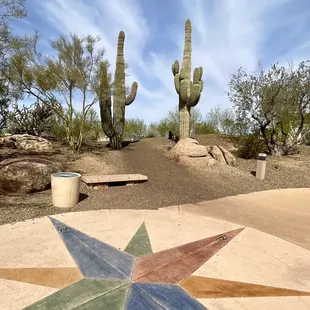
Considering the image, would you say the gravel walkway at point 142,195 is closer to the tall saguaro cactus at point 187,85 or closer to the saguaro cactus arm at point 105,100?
the saguaro cactus arm at point 105,100

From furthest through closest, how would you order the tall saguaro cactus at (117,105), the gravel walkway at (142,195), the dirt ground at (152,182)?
the tall saguaro cactus at (117,105) < the dirt ground at (152,182) < the gravel walkway at (142,195)

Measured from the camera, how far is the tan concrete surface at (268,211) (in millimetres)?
4605

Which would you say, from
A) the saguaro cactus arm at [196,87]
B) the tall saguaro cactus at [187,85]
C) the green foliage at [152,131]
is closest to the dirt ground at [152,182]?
the tall saguaro cactus at [187,85]

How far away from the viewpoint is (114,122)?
1254 centimetres

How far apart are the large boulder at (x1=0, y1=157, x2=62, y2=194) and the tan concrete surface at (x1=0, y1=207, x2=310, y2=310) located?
1858mm

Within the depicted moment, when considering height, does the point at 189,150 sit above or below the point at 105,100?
below

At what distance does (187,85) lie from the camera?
40.8 feet

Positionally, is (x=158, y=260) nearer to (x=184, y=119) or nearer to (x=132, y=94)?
(x=184, y=119)

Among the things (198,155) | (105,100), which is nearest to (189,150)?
(198,155)

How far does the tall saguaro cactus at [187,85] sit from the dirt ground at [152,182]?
2.14 meters

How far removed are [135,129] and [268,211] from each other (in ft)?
58.0

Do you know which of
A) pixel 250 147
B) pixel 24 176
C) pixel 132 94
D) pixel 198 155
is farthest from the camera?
pixel 132 94

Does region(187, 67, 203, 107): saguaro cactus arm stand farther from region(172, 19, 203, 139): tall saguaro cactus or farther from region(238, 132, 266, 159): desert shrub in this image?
region(238, 132, 266, 159): desert shrub

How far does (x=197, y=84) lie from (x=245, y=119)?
3895 mm
